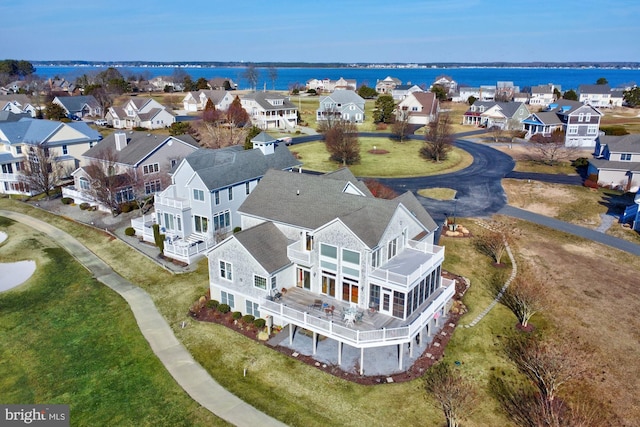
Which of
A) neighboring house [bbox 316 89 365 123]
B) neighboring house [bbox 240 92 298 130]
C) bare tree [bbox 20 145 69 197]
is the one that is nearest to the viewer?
bare tree [bbox 20 145 69 197]

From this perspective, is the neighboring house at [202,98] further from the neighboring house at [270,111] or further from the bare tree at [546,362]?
the bare tree at [546,362]

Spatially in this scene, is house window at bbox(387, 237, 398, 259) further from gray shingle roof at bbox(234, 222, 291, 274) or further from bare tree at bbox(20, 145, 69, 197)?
bare tree at bbox(20, 145, 69, 197)

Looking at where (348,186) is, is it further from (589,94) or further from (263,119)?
(589,94)

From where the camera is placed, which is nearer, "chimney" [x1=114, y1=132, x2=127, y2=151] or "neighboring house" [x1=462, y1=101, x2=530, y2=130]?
"chimney" [x1=114, y1=132, x2=127, y2=151]

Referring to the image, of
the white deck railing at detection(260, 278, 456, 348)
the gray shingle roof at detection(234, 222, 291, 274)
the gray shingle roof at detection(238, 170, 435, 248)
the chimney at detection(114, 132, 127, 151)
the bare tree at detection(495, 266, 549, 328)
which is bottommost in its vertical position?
the bare tree at detection(495, 266, 549, 328)

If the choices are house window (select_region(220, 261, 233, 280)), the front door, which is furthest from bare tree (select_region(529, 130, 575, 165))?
house window (select_region(220, 261, 233, 280))

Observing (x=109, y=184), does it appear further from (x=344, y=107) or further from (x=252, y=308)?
(x=344, y=107)

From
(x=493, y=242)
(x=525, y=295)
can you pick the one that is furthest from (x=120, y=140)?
(x=525, y=295)
